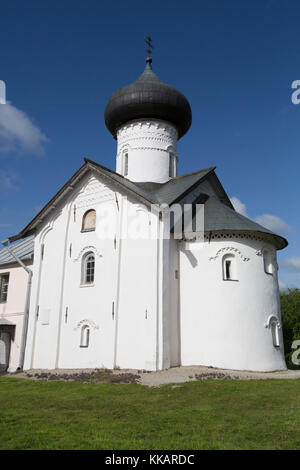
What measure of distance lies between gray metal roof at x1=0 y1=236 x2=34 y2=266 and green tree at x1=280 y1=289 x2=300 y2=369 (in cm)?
1170

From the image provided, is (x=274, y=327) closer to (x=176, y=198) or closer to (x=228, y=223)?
(x=228, y=223)

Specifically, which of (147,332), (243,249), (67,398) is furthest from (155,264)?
(67,398)

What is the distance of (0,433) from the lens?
491 centimetres

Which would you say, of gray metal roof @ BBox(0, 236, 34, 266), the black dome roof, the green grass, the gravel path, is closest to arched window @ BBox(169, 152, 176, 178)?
the black dome roof

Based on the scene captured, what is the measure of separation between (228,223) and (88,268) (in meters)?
5.06

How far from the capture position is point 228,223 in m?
12.7

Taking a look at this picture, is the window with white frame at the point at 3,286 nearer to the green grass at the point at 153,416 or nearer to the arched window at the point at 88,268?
the arched window at the point at 88,268

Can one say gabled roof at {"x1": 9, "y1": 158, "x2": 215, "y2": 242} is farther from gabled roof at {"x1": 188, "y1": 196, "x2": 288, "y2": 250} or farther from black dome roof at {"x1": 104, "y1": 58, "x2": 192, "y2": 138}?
black dome roof at {"x1": 104, "y1": 58, "x2": 192, "y2": 138}

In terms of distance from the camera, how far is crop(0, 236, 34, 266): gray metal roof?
16.9 metres

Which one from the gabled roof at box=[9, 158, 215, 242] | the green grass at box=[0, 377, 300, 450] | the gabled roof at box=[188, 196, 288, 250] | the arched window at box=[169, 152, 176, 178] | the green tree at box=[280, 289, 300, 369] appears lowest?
the green grass at box=[0, 377, 300, 450]

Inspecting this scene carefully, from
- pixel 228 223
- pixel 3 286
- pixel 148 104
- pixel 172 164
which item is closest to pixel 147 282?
pixel 228 223

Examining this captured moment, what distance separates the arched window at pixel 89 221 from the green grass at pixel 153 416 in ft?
20.0

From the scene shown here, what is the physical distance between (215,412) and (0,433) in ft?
10.5
